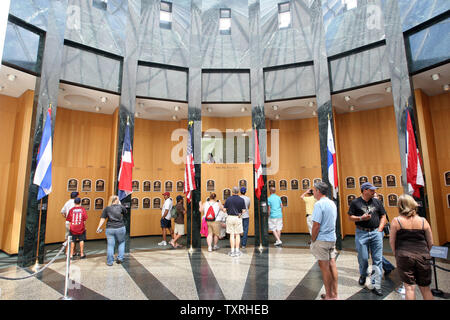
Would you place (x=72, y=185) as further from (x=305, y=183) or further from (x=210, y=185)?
(x=305, y=183)

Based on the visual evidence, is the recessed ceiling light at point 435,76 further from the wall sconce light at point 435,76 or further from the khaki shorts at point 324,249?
the khaki shorts at point 324,249

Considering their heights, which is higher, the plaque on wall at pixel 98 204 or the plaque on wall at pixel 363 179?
the plaque on wall at pixel 363 179

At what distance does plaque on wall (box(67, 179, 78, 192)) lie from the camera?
11.5 meters

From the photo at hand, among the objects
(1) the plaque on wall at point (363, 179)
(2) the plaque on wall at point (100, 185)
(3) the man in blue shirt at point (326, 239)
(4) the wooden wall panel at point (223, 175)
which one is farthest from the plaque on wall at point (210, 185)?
(3) the man in blue shirt at point (326, 239)

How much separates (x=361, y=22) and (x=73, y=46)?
10500 millimetres

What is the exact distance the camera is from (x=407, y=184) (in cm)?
794

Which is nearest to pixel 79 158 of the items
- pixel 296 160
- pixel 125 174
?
pixel 125 174

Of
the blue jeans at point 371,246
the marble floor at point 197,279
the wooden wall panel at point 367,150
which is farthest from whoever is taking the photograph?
the wooden wall panel at point 367,150

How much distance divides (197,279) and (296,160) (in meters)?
9.44

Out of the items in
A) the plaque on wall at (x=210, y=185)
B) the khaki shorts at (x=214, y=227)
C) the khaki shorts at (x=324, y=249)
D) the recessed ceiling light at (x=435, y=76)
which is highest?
the recessed ceiling light at (x=435, y=76)

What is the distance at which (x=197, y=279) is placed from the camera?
19.4 ft

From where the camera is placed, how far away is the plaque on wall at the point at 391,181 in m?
Answer: 11.7

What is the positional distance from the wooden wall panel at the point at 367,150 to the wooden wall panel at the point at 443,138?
1568mm

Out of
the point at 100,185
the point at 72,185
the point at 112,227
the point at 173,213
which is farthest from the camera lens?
the point at 100,185
